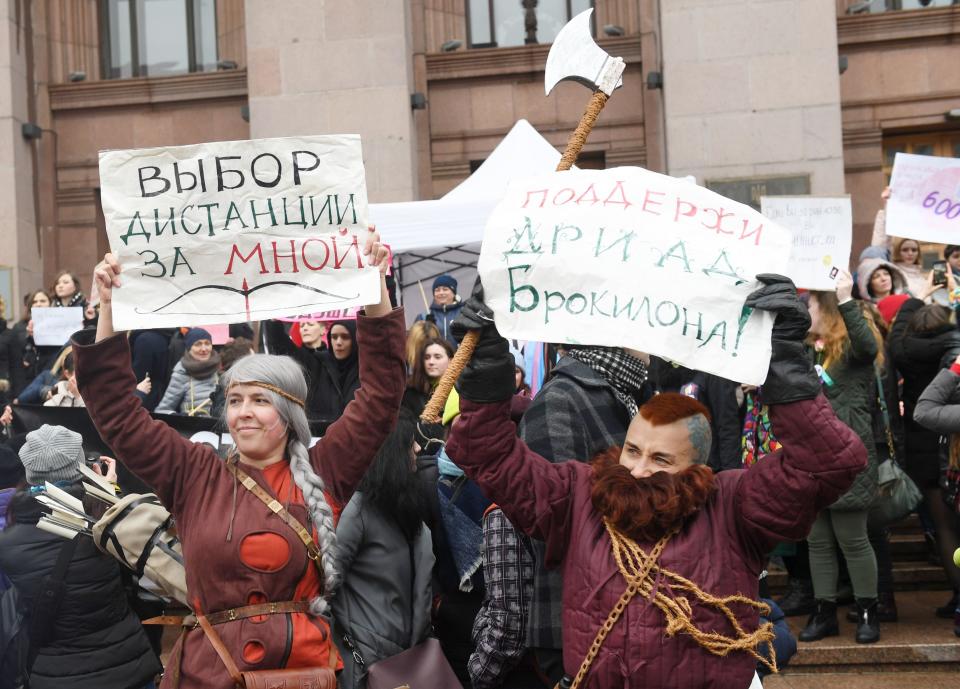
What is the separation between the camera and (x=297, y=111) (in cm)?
1365

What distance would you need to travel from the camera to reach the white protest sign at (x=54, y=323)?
405 inches

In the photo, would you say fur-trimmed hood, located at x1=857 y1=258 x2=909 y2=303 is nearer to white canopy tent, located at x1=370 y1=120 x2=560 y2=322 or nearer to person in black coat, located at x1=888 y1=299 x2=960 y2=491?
person in black coat, located at x1=888 y1=299 x2=960 y2=491

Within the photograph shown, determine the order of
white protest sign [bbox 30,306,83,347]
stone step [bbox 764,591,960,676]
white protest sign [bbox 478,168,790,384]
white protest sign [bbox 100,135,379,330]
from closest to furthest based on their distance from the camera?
white protest sign [bbox 478,168,790,384]
white protest sign [bbox 100,135,379,330]
stone step [bbox 764,591,960,676]
white protest sign [bbox 30,306,83,347]

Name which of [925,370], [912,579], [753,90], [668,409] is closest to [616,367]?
[668,409]

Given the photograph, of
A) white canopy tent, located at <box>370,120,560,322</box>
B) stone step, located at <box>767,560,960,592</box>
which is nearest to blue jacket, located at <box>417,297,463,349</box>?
white canopy tent, located at <box>370,120,560,322</box>

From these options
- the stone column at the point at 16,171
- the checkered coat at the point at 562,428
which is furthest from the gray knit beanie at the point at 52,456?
the stone column at the point at 16,171

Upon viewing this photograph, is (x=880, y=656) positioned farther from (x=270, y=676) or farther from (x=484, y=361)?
(x=270, y=676)

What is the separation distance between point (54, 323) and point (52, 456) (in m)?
5.65

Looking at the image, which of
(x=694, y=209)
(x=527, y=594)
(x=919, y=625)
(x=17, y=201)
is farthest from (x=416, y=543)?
(x=17, y=201)

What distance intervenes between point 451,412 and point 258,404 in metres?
1.46

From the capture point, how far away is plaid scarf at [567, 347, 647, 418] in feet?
13.5

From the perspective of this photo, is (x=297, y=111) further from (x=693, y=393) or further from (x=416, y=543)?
(x=416, y=543)

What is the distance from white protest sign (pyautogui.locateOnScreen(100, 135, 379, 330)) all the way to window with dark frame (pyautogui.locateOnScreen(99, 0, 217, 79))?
1222 cm

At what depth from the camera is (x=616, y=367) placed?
162 inches
